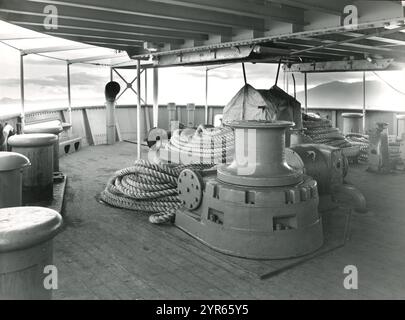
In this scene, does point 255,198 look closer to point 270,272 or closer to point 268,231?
point 268,231

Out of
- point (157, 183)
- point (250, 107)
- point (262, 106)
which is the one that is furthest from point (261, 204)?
point (250, 107)

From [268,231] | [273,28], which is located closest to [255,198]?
[268,231]

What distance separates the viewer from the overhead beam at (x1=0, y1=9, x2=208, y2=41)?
385 cm

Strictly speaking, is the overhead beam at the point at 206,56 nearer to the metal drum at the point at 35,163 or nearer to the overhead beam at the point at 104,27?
the overhead beam at the point at 104,27

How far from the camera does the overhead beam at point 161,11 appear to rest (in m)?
3.23

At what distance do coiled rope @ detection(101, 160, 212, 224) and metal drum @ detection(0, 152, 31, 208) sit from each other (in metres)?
1.21

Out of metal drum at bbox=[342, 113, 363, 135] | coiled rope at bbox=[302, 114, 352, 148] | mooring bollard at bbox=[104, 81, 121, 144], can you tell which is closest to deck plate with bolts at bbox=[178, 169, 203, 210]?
coiled rope at bbox=[302, 114, 352, 148]

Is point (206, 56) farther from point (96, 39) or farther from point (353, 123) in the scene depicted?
point (353, 123)

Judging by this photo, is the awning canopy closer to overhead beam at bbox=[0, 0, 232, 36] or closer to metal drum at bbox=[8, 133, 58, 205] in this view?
overhead beam at bbox=[0, 0, 232, 36]

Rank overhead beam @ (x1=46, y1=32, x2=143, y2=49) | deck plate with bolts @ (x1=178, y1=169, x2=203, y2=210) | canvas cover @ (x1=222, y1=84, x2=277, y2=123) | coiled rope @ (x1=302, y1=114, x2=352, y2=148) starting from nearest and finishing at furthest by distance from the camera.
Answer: deck plate with bolts @ (x1=178, y1=169, x2=203, y2=210) → canvas cover @ (x1=222, y1=84, x2=277, y2=123) → overhead beam @ (x1=46, y1=32, x2=143, y2=49) → coiled rope @ (x1=302, y1=114, x2=352, y2=148)

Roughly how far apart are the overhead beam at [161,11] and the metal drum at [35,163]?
140 centimetres

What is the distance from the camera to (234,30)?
450cm

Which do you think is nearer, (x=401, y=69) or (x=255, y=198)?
(x=255, y=198)

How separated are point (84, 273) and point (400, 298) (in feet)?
6.32
